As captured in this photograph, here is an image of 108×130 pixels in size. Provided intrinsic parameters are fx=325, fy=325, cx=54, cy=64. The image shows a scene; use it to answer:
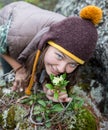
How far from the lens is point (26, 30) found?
9.47 feet

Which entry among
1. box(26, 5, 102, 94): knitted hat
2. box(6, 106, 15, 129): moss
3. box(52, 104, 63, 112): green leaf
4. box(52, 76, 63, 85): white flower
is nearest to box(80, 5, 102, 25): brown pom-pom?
box(26, 5, 102, 94): knitted hat

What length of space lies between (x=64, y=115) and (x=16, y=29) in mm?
876

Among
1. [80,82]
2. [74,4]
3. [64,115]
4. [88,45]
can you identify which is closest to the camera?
[88,45]

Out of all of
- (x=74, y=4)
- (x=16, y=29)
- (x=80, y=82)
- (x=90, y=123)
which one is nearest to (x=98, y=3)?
(x=74, y=4)

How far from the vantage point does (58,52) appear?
253 centimetres

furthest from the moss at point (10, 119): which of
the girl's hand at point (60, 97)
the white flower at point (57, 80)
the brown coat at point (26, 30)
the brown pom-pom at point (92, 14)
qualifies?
the brown pom-pom at point (92, 14)

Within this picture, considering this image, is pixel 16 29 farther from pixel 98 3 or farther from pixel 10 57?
pixel 98 3

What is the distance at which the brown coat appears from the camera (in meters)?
2.79

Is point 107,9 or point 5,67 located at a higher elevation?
point 107,9

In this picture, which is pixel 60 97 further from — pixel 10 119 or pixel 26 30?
pixel 26 30

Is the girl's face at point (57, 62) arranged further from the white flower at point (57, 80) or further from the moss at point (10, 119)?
the moss at point (10, 119)

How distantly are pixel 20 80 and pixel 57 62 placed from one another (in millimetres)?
614

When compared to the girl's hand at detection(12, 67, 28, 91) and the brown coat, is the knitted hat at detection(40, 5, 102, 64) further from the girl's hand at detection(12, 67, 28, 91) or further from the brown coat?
the girl's hand at detection(12, 67, 28, 91)

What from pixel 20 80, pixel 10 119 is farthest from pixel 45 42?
pixel 10 119
